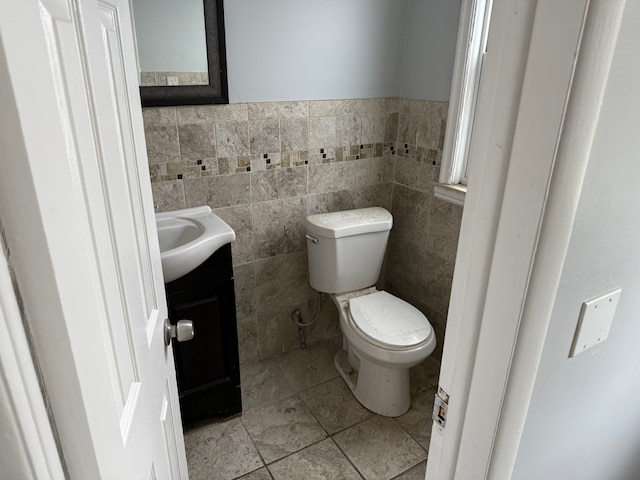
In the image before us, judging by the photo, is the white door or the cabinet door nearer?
the white door

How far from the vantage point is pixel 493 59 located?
568 millimetres

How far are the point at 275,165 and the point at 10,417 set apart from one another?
1718 millimetres

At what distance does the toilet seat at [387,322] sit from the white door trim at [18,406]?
1497 millimetres

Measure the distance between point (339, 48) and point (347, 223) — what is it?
0.82 meters

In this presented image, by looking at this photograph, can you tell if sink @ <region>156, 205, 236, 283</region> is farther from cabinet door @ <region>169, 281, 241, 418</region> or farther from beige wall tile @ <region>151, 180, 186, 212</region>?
cabinet door @ <region>169, 281, 241, 418</region>

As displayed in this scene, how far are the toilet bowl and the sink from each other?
0.71 m

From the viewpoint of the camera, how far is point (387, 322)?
192cm

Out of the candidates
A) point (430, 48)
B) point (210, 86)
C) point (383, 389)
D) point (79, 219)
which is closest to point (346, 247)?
point (383, 389)

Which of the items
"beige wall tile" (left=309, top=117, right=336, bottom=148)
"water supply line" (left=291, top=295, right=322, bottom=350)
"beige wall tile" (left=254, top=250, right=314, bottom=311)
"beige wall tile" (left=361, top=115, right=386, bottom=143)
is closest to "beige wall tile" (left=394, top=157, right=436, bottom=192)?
"beige wall tile" (left=361, top=115, right=386, bottom=143)

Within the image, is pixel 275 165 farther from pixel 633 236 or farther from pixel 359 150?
pixel 633 236

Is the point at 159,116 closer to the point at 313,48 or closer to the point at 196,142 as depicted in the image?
the point at 196,142

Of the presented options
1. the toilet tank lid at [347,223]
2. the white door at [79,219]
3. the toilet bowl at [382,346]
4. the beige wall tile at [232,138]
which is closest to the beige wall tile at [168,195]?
the beige wall tile at [232,138]

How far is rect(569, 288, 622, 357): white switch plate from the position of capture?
2.25 ft

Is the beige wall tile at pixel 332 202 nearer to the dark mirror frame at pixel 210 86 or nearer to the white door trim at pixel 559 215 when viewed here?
the dark mirror frame at pixel 210 86
